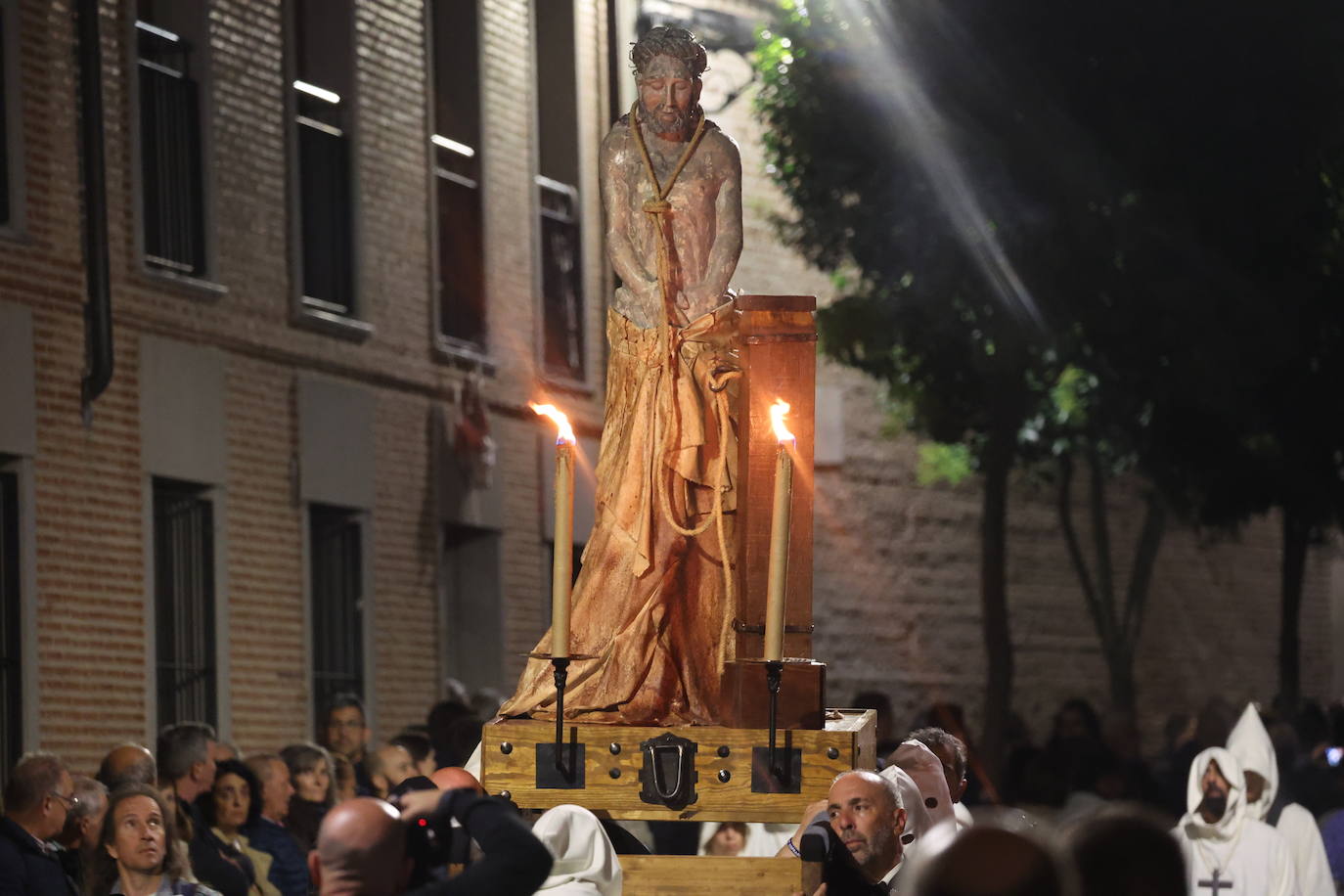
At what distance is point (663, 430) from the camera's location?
8.70 metres

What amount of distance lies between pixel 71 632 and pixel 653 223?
25.5ft

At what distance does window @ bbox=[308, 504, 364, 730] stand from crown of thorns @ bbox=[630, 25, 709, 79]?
9.98 meters

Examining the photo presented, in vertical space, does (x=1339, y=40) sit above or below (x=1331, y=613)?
above

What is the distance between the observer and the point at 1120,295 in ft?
69.3

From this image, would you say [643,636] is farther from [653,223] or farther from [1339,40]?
[1339,40]

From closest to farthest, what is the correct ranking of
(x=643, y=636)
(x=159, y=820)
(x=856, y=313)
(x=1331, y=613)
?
(x=643, y=636), (x=159, y=820), (x=856, y=313), (x=1331, y=613)

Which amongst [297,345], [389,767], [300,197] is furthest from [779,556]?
[300,197]

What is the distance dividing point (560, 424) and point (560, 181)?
14.0 meters

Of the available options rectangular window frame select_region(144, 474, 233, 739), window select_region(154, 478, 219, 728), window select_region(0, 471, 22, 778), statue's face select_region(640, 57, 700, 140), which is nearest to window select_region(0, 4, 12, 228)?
window select_region(0, 471, 22, 778)

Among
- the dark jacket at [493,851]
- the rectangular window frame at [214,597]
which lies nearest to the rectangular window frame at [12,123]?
the rectangular window frame at [214,597]

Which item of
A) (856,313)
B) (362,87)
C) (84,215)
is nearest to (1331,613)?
(856,313)

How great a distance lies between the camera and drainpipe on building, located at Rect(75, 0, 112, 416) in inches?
624

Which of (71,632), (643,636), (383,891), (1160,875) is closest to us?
(1160,875)

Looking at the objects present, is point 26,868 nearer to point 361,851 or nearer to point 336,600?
point 361,851
